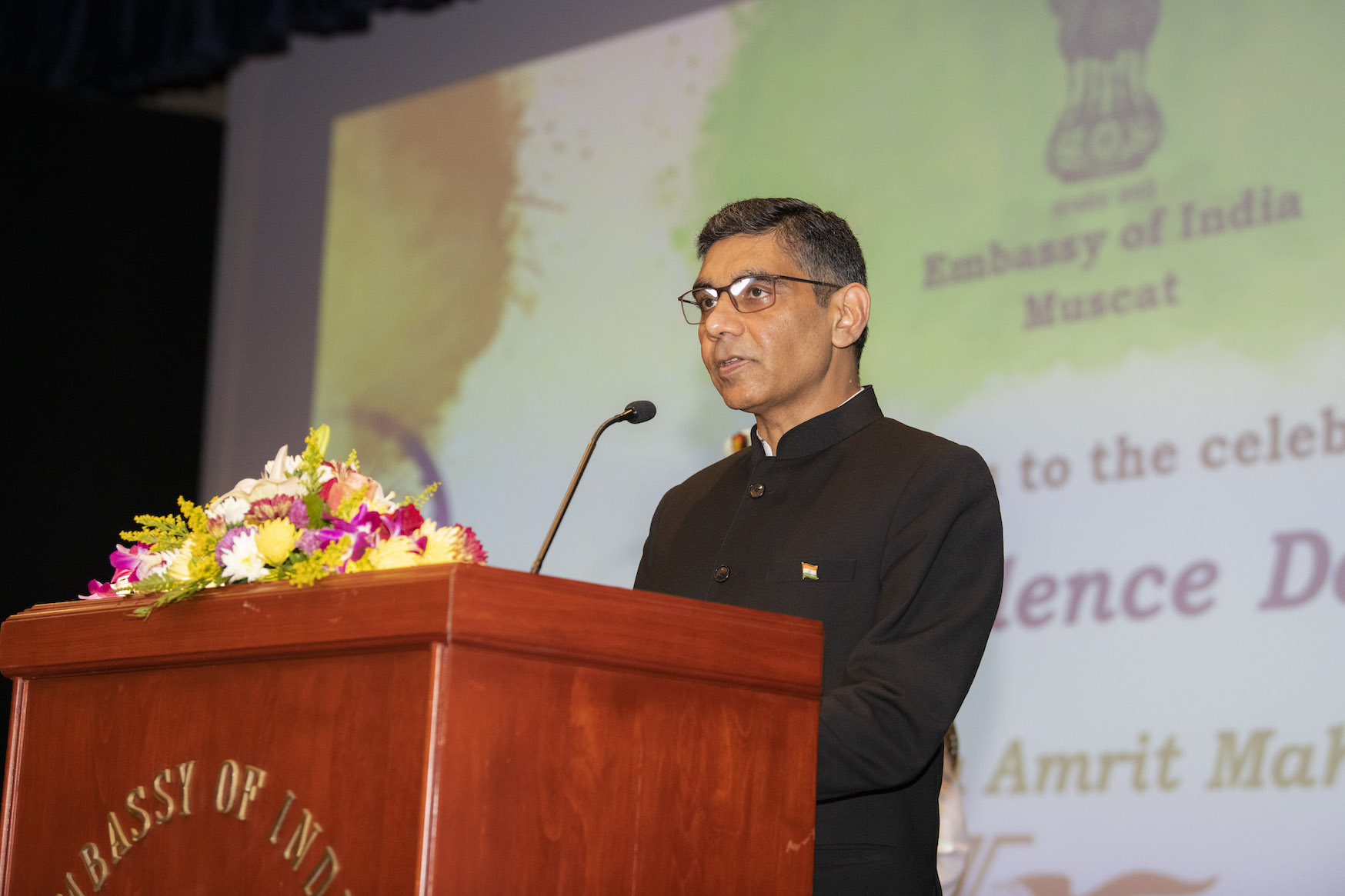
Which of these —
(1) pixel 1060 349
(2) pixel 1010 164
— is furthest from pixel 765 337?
(2) pixel 1010 164

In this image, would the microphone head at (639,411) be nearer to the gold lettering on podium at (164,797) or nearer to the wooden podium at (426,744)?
the wooden podium at (426,744)

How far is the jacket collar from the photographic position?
7.18 ft

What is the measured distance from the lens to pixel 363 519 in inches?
58.7

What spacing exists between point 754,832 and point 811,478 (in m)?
0.77

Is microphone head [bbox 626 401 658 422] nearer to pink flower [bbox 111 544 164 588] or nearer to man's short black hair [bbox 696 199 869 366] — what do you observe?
man's short black hair [bbox 696 199 869 366]

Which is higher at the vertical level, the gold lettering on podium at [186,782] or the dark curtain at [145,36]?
the dark curtain at [145,36]

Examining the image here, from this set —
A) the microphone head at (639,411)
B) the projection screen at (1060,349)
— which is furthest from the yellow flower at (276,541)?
the projection screen at (1060,349)

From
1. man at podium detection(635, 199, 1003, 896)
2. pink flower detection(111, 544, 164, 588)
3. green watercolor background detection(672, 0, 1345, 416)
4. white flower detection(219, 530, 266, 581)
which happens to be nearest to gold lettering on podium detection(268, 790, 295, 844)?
white flower detection(219, 530, 266, 581)

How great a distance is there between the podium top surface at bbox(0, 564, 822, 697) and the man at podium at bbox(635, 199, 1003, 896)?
21cm

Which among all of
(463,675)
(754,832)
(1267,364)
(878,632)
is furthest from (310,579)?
(1267,364)

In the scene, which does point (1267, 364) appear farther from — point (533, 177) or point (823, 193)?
point (533, 177)

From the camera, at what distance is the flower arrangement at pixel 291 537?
57.4 inches

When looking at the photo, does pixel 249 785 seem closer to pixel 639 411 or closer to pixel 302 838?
pixel 302 838

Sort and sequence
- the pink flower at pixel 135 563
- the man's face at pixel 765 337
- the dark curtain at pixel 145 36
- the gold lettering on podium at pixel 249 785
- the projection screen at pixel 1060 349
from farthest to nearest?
the dark curtain at pixel 145 36 < the projection screen at pixel 1060 349 < the man's face at pixel 765 337 < the pink flower at pixel 135 563 < the gold lettering on podium at pixel 249 785
